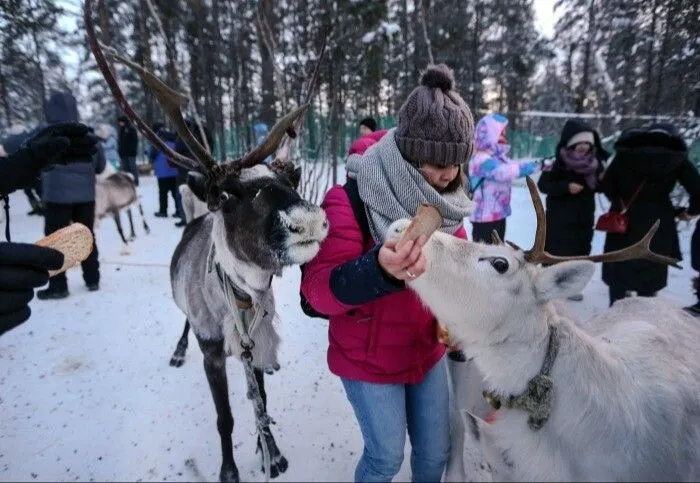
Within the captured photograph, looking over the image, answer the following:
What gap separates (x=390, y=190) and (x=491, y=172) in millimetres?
3395

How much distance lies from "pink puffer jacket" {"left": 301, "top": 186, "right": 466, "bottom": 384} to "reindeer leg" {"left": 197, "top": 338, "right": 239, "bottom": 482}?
1.00 metres

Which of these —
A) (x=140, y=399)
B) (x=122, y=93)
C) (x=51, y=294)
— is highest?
(x=122, y=93)

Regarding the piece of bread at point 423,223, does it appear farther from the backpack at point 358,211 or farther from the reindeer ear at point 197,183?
the reindeer ear at point 197,183

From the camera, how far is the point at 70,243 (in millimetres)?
1186

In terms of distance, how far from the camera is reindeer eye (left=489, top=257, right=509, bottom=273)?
1686 mm

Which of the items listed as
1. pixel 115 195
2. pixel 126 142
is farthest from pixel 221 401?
pixel 126 142

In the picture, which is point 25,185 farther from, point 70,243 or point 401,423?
point 401,423

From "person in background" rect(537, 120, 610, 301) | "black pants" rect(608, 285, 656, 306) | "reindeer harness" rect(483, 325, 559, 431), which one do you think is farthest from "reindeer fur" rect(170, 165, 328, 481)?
"black pants" rect(608, 285, 656, 306)

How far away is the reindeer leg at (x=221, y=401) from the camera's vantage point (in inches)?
96.1

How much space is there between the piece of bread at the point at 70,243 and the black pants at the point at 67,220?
14.0ft

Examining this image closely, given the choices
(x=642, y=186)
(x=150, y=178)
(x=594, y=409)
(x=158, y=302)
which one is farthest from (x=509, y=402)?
(x=150, y=178)

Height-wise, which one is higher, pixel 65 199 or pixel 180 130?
pixel 180 130

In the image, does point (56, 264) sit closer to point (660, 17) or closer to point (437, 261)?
point (437, 261)

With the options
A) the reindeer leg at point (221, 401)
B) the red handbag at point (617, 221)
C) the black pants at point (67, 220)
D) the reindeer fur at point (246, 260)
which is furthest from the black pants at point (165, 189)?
the red handbag at point (617, 221)
